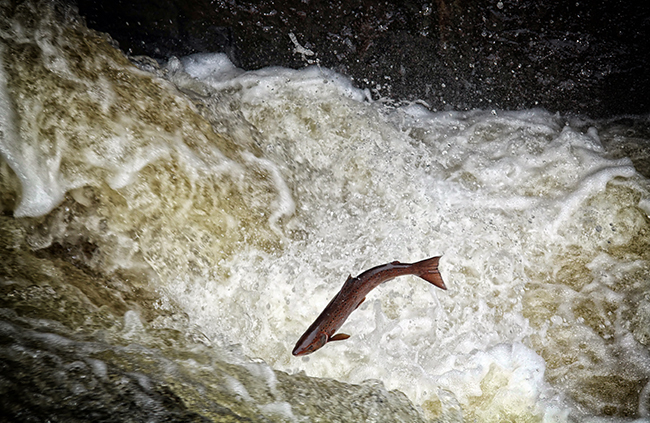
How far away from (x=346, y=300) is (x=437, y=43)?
2.13 metres

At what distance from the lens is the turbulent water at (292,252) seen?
2.21 m

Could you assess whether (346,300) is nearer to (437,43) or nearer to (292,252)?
(292,252)

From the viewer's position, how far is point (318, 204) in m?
→ 3.03

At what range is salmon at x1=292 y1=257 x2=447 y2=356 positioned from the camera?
6.75 feet

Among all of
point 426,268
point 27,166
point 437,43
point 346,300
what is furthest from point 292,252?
point 437,43

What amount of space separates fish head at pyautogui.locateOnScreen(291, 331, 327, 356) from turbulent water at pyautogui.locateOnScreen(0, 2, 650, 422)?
0.60 ft

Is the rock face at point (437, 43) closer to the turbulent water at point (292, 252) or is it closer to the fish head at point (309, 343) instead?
the turbulent water at point (292, 252)

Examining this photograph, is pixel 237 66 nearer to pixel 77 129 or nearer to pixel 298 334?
pixel 77 129

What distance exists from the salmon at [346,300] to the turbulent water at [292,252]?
0.24 meters

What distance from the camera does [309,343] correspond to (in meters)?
2.04

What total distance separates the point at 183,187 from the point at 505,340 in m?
2.01

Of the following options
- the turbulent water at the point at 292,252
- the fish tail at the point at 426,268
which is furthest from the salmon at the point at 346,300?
the turbulent water at the point at 292,252

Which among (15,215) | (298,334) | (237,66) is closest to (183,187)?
(15,215)

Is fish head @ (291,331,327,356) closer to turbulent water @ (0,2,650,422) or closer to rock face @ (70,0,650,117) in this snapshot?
turbulent water @ (0,2,650,422)
